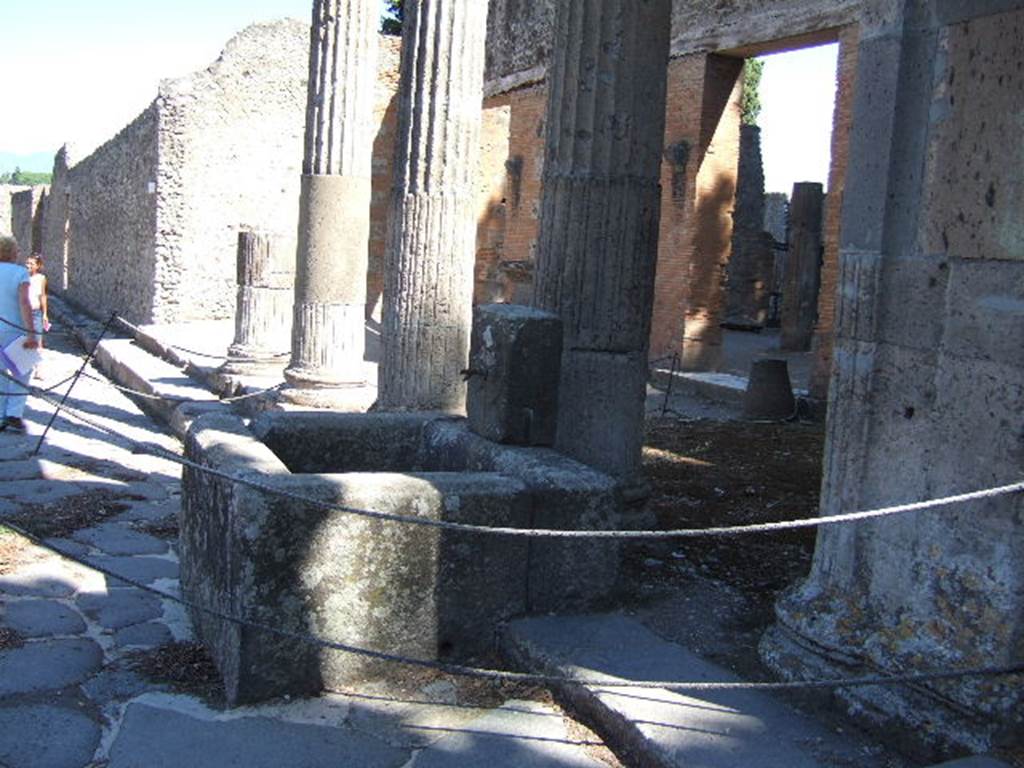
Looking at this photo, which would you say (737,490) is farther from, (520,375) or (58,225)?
(58,225)

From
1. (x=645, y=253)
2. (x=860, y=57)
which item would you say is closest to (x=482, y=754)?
(x=860, y=57)

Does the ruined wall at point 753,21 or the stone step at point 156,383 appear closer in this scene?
the stone step at point 156,383

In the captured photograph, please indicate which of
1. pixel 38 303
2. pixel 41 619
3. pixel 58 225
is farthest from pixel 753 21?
pixel 58 225

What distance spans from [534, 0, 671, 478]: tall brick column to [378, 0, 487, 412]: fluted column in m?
1.85

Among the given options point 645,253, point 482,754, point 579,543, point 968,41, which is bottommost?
point 482,754

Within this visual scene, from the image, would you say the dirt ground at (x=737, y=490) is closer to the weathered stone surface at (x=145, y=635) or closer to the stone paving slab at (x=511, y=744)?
the stone paving slab at (x=511, y=744)

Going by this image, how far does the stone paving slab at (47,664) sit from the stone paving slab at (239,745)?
1.54 ft

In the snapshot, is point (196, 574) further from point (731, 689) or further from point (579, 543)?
point (731, 689)

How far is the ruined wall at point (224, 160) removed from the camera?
16266 millimetres

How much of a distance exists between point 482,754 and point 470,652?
2.30 ft

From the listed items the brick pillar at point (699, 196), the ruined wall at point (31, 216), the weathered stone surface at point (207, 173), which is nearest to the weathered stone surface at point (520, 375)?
the brick pillar at point (699, 196)

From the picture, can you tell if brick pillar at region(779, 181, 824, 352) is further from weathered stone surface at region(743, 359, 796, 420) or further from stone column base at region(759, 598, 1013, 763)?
stone column base at region(759, 598, 1013, 763)

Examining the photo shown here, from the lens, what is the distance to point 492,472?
427cm

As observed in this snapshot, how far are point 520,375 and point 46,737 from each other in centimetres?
212
